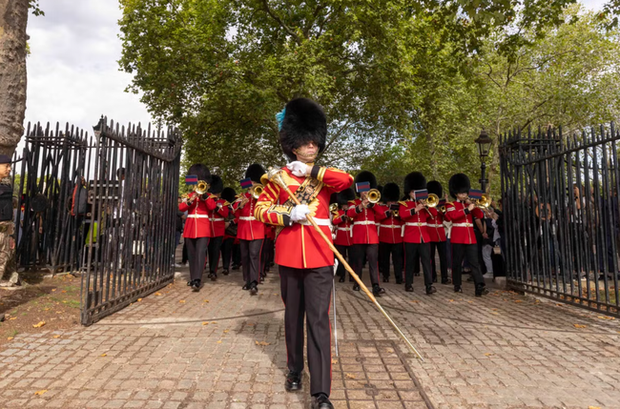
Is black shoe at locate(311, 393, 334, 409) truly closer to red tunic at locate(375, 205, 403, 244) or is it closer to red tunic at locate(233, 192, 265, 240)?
red tunic at locate(233, 192, 265, 240)

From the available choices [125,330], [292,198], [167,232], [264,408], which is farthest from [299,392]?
[167,232]

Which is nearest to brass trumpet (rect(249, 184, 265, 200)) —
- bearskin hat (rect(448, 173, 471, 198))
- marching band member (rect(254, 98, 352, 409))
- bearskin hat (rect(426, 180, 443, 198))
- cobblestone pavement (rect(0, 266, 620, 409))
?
cobblestone pavement (rect(0, 266, 620, 409))

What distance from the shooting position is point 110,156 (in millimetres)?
5984

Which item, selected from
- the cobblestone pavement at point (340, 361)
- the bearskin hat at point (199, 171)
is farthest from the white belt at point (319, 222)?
the bearskin hat at point (199, 171)

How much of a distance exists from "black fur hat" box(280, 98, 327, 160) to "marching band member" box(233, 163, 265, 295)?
4.12 m

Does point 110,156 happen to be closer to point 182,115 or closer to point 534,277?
point 534,277

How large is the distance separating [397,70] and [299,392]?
43.5 feet

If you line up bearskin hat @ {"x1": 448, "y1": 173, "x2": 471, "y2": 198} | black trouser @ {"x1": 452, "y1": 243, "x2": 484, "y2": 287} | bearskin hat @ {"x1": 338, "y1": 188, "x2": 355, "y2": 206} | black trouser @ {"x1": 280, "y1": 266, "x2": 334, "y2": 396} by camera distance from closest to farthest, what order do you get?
black trouser @ {"x1": 280, "y1": 266, "x2": 334, "y2": 396}
black trouser @ {"x1": 452, "y1": 243, "x2": 484, "y2": 287}
bearskin hat @ {"x1": 448, "y1": 173, "x2": 471, "y2": 198}
bearskin hat @ {"x1": 338, "y1": 188, "x2": 355, "y2": 206}

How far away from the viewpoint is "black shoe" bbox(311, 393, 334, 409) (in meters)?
3.09

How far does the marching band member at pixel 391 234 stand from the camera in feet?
32.4

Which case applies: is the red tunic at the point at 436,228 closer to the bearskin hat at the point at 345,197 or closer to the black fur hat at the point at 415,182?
the black fur hat at the point at 415,182

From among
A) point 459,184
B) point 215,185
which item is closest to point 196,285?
point 215,185

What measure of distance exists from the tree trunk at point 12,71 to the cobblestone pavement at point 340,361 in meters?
3.49

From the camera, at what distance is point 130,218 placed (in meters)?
6.48
